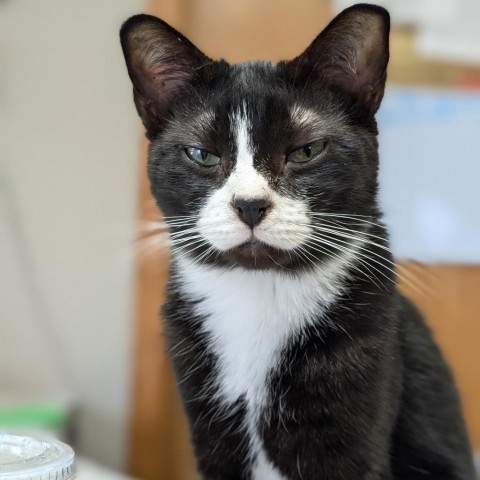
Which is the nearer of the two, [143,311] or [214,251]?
[214,251]

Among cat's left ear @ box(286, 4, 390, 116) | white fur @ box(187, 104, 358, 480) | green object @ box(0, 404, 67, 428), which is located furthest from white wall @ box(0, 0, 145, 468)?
cat's left ear @ box(286, 4, 390, 116)

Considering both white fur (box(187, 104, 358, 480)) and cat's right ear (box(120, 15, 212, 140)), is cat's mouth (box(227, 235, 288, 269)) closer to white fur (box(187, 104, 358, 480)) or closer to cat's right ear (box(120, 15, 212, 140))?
white fur (box(187, 104, 358, 480))

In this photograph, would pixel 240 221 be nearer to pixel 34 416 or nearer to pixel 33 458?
pixel 33 458

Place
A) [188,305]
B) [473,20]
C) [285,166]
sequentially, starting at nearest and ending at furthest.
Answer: [285,166] → [188,305] → [473,20]

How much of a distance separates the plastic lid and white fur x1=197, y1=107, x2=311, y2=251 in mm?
266

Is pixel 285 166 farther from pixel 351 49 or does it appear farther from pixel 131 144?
pixel 131 144

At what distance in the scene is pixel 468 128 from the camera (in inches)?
58.0

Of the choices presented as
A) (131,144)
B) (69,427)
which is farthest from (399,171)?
(69,427)

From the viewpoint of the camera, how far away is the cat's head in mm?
722

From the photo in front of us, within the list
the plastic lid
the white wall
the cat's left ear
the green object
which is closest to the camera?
the plastic lid

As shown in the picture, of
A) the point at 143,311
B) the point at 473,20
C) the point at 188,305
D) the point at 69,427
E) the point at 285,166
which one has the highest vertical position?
the point at 473,20

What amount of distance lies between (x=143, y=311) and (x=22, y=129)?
0.48 m

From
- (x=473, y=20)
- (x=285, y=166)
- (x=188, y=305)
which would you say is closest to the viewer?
(x=285, y=166)

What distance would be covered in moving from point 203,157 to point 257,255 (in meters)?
0.13
